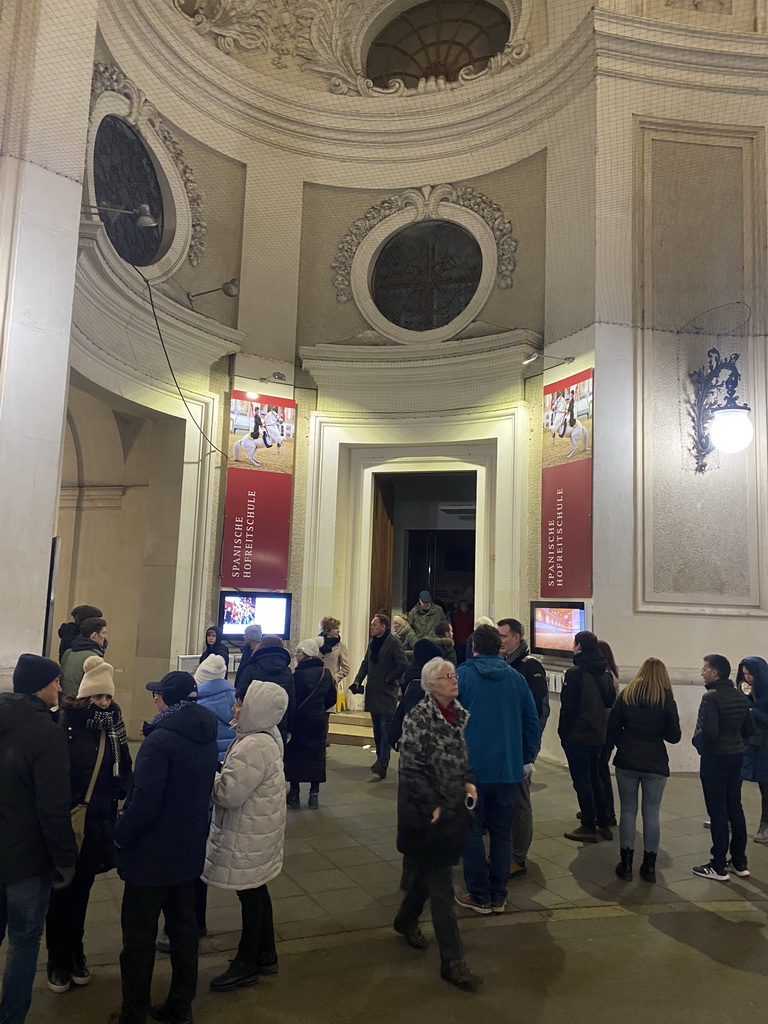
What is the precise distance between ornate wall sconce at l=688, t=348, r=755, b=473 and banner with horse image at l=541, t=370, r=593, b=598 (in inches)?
48.3

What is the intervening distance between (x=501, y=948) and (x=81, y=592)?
797 centimetres

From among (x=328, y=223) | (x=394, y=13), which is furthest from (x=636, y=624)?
(x=394, y=13)

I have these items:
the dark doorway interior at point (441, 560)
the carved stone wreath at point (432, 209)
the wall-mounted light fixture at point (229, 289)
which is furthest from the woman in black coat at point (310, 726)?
the dark doorway interior at point (441, 560)

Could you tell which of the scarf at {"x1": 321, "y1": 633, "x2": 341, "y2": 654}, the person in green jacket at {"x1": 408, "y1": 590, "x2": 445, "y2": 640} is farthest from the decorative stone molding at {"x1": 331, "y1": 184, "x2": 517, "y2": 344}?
the scarf at {"x1": 321, "y1": 633, "x2": 341, "y2": 654}

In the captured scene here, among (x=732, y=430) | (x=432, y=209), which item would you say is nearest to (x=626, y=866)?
(x=732, y=430)

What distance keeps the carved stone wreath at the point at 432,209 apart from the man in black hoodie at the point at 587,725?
19.7ft

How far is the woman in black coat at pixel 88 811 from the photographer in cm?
324

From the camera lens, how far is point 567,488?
345 inches

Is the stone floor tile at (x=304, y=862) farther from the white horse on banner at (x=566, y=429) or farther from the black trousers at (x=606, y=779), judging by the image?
the white horse on banner at (x=566, y=429)

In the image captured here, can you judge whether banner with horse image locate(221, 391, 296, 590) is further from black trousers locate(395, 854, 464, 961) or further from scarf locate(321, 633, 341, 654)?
black trousers locate(395, 854, 464, 961)

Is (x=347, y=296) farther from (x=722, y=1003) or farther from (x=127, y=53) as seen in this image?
(x=722, y=1003)

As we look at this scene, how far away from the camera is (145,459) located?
983cm

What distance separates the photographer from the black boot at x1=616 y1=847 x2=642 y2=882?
483 cm

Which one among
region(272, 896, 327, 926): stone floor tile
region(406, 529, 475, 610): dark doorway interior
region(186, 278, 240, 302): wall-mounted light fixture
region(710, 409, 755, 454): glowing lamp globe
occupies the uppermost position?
region(186, 278, 240, 302): wall-mounted light fixture
